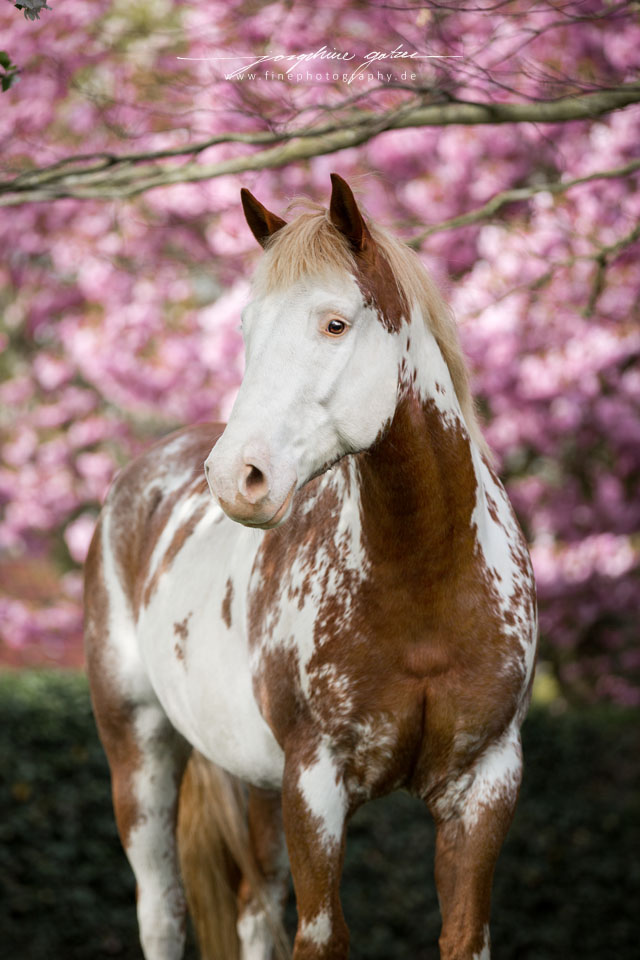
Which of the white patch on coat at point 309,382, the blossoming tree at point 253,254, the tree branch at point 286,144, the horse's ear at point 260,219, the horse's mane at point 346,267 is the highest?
the blossoming tree at point 253,254

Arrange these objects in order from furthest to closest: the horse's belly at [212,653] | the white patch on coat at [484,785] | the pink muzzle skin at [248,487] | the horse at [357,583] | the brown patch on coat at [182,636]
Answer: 1. the brown patch on coat at [182,636]
2. the horse's belly at [212,653]
3. the white patch on coat at [484,785]
4. the horse at [357,583]
5. the pink muzzle skin at [248,487]

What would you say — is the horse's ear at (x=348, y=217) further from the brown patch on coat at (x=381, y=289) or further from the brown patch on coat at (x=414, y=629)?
the brown patch on coat at (x=414, y=629)

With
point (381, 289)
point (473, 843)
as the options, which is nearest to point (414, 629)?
point (473, 843)

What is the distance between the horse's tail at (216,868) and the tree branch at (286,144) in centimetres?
196

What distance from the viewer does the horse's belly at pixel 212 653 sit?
8.21 ft

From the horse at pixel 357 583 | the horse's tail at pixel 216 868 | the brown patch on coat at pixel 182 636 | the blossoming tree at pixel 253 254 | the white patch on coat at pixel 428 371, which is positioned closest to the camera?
the horse at pixel 357 583

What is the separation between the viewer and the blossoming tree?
17.3ft

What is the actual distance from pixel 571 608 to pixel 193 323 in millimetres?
3315

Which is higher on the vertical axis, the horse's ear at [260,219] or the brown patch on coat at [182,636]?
the horse's ear at [260,219]

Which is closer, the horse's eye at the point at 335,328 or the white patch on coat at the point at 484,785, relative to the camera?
the horse's eye at the point at 335,328

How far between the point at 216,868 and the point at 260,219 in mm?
2023

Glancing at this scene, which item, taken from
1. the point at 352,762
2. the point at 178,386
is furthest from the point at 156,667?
the point at 178,386

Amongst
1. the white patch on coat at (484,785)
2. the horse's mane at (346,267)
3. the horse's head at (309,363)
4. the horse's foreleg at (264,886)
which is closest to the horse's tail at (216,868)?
the horse's foreleg at (264,886)

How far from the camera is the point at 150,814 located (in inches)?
121
